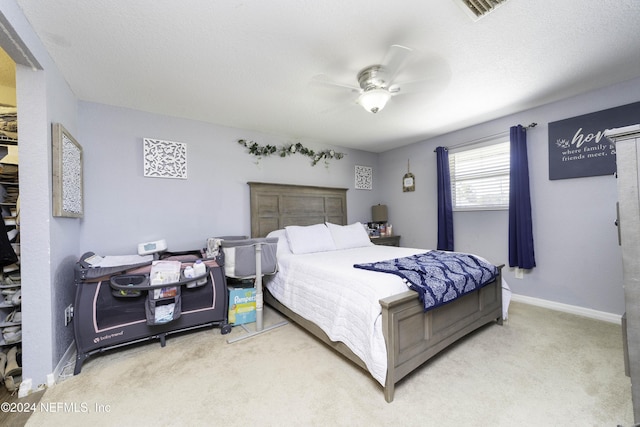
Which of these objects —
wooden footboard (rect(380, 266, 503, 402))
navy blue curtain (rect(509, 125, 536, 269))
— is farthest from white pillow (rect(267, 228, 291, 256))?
navy blue curtain (rect(509, 125, 536, 269))

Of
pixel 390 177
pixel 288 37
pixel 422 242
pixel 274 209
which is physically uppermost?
pixel 288 37

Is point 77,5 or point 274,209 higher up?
point 77,5

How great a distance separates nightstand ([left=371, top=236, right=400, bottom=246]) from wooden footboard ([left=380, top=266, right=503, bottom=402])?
2.04 metres

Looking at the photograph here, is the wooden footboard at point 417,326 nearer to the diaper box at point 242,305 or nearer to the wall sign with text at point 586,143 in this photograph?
the diaper box at point 242,305

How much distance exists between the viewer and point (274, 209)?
3887 mm

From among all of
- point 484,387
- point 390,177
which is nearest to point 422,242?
point 390,177

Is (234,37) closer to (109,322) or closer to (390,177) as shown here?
(109,322)

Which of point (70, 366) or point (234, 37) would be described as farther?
point (70, 366)

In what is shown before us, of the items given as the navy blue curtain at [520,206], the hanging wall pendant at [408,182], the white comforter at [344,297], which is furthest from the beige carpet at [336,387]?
the hanging wall pendant at [408,182]

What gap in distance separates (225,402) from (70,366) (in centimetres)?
144

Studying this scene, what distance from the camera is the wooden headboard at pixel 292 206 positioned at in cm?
375

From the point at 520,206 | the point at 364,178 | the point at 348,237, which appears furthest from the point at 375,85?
the point at 364,178

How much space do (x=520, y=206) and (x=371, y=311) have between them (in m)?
2.72

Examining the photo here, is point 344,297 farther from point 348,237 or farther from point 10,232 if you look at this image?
point 10,232
